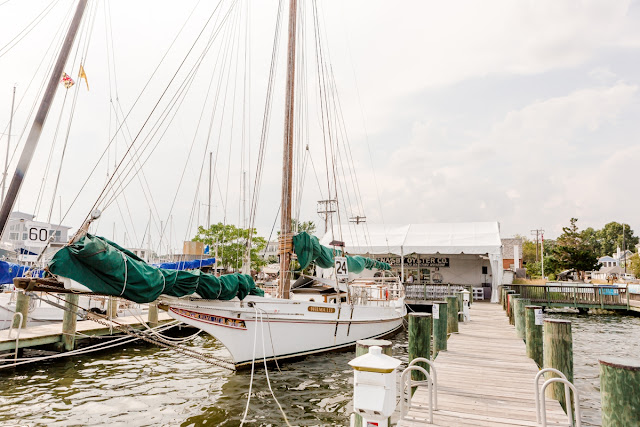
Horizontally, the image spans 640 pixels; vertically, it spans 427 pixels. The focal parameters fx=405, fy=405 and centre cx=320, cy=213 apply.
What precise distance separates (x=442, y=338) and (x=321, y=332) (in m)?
4.38

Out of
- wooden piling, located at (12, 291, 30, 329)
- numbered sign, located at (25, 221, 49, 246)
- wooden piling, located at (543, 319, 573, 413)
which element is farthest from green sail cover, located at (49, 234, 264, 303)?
wooden piling, located at (12, 291, 30, 329)

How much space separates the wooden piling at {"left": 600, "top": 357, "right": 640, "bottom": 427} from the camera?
3.85 metres

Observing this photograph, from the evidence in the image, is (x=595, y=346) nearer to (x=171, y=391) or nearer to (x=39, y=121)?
(x=171, y=391)

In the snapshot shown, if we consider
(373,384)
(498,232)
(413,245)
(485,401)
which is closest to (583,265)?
(498,232)

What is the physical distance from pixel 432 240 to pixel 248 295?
19475mm

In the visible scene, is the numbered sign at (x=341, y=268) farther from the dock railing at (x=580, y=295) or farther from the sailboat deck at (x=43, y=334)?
the dock railing at (x=580, y=295)

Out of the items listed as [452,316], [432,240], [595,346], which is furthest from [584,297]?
[452,316]

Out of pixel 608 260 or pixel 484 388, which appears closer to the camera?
pixel 484 388

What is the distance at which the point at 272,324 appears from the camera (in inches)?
A: 456

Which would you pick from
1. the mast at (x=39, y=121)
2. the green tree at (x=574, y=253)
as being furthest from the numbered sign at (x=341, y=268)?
the green tree at (x=574, y=253)

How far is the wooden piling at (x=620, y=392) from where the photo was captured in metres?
3.85

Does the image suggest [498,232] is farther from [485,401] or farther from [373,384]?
[373,384]

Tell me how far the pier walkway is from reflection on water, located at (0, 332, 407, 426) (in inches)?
93.2

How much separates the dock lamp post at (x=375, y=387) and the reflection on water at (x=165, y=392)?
401 centimetres
